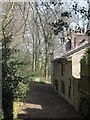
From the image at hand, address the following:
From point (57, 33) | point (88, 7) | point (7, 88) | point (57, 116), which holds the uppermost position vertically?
point (88, 7)

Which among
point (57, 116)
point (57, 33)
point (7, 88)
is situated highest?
point (57, 33)

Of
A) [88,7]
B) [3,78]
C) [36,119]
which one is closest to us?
[88,7]

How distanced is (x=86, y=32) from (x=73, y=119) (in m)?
6.31

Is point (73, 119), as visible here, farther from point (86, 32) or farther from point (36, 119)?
point (86, 32)

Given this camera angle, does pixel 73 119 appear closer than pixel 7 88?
No

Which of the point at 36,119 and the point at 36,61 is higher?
the point at 36,61

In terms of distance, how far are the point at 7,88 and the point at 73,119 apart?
15.0 ft

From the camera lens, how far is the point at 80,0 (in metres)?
5.86

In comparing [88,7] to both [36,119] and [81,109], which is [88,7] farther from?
[81,109]

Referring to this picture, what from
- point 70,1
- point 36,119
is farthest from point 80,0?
point 36,119

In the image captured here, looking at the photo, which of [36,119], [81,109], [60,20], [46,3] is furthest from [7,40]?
[81,109]

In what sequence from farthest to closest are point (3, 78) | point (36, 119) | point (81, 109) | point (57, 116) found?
point (81, 109)
point (57, 116)
point (36, 119)
point (3, 78)

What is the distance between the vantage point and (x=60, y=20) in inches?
215

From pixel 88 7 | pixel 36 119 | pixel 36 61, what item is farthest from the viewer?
pixel 36 61
